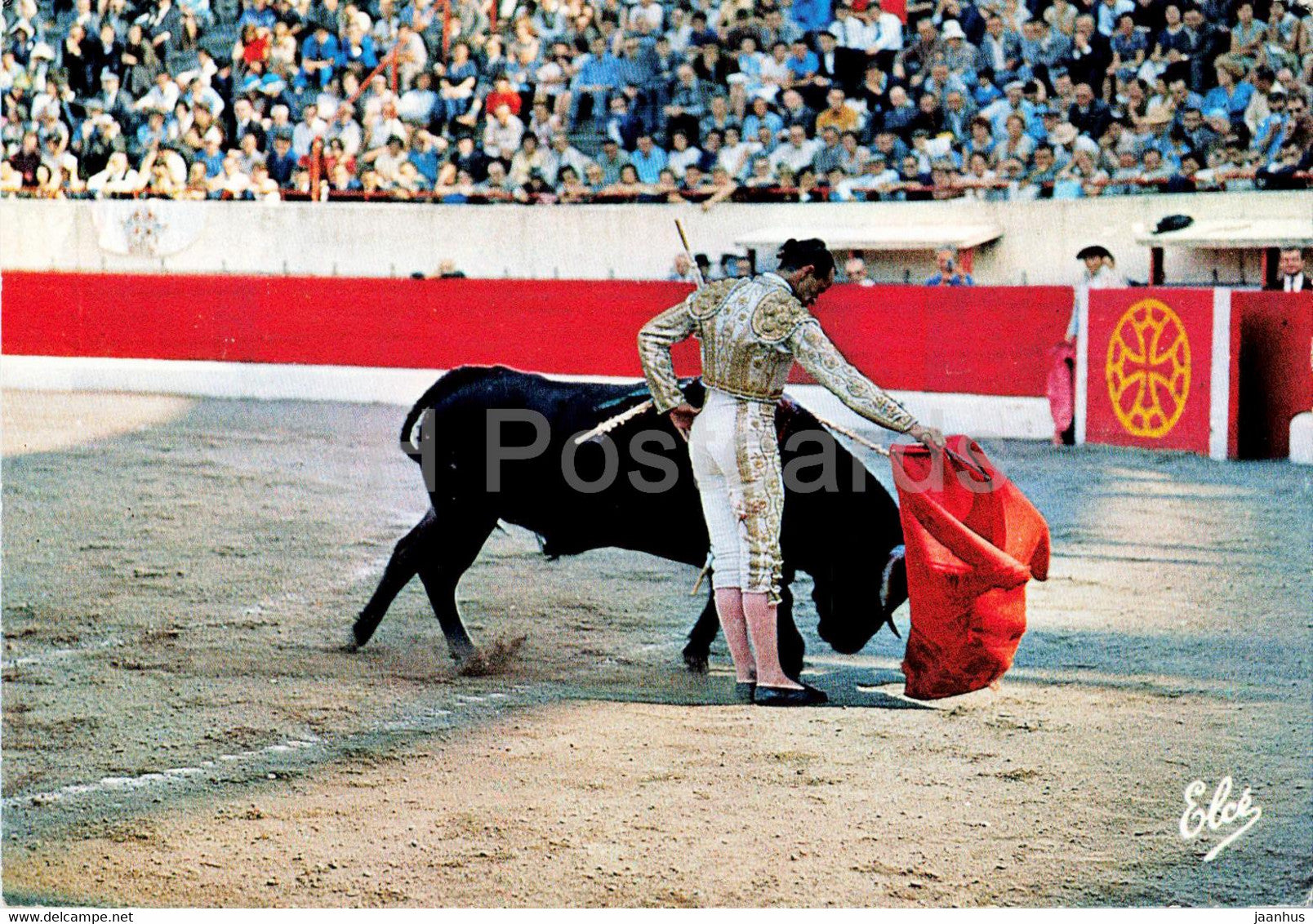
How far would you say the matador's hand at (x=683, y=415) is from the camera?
4461 mm

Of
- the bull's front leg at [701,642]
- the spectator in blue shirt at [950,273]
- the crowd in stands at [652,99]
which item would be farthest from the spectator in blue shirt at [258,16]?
the bull's front leg at [701,642]

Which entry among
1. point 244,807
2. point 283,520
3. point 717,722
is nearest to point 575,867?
point 244,807

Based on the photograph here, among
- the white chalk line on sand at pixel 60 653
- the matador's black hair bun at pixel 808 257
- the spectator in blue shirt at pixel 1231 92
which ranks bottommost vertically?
the white chalk line on sand at pixel 60 653

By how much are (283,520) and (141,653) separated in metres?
2.40

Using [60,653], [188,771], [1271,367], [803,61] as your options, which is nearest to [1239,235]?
[1271,367]

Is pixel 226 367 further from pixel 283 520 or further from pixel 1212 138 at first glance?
pixel 1212 138

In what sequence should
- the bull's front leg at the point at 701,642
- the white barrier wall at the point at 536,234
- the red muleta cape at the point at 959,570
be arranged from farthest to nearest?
the white barrier wall at the point at 536,234 < the bull's front leg at the point at 701,642 < the red muleta cape at the point at 959,570

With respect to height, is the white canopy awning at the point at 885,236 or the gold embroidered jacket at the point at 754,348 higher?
the gold embroidered jacket at the point at 754,348

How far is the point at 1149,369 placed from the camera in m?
9.72

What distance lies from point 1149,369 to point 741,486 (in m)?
5.85

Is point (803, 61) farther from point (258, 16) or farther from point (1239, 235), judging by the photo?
point (258, 16)

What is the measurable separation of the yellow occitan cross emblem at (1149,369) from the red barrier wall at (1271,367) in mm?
323

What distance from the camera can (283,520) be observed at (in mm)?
7543

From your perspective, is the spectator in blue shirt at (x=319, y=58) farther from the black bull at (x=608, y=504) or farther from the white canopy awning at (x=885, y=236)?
the black bull at (x=608, y=504)
